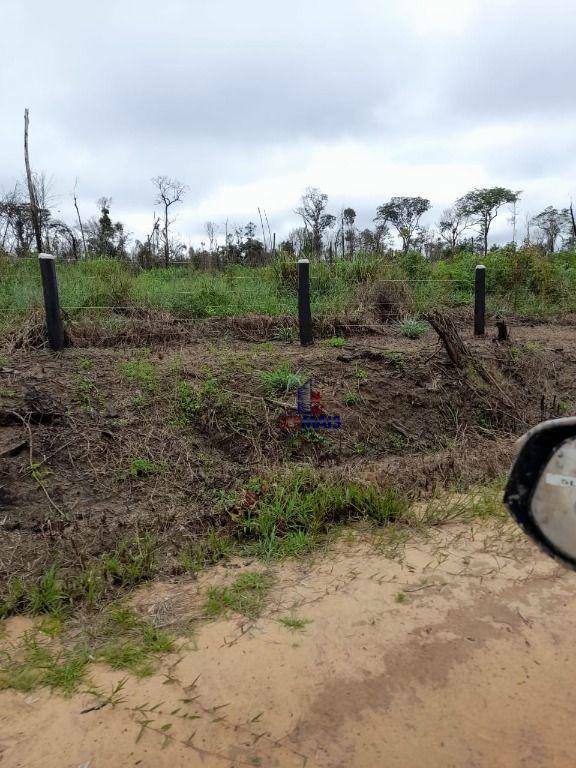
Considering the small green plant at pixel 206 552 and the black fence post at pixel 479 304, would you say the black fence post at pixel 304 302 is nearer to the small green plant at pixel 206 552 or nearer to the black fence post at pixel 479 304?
the black fence post at pixel 479 304

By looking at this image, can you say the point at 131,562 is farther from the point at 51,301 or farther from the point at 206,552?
the point at 51,301

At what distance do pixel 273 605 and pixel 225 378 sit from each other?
8.22ft

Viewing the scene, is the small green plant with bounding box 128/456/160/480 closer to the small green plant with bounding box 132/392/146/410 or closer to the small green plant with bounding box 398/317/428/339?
the small green plant with bounding box 132/392/146/410

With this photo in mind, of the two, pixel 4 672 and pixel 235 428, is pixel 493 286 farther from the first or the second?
pixel 4 672

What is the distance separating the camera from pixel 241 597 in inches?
110

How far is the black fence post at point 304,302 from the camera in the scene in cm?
600

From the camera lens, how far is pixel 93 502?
3.60 metres

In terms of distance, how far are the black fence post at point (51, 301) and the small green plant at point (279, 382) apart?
79.7 inches

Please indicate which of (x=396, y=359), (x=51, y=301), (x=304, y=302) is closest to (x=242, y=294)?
(x=304, y=302)

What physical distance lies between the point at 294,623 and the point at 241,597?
346 mm

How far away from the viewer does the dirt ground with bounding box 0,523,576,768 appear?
1910 mm

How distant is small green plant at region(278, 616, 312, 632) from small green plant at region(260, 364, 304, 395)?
249 centimetres

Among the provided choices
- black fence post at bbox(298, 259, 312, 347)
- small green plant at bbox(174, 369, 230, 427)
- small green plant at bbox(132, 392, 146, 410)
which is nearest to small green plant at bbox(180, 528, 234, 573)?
small green plant at bbox(174, 369, 230, 427)

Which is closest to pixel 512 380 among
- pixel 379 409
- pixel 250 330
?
pixel 379 409
